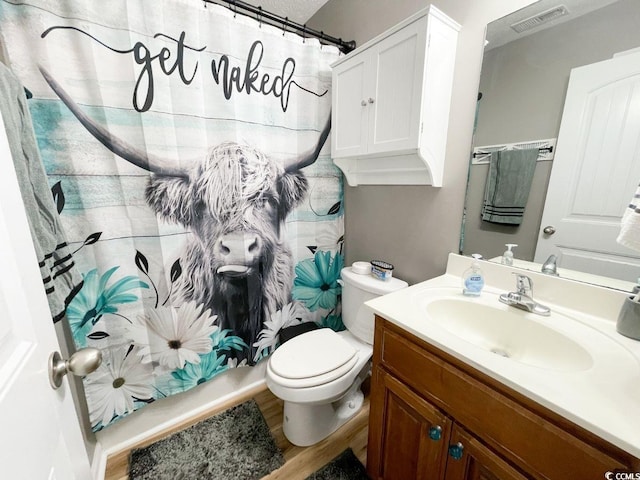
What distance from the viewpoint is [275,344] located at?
1639mm

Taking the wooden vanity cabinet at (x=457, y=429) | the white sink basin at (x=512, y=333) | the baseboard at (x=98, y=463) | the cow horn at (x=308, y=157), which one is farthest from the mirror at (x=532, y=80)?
the baseboard at (x=98, y=463)

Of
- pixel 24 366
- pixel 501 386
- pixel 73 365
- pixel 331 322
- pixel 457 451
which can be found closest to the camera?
pixel 24 366

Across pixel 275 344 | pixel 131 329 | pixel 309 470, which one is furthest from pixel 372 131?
pixel 309 470

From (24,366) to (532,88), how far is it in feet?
5.01

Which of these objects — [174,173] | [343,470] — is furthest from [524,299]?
[174,173]

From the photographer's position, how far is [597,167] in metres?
0.85

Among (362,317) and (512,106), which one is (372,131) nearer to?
(512,106)

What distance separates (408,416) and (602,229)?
2.89 feet

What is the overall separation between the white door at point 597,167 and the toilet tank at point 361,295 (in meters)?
0.69

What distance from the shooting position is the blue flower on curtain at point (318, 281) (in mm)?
1677

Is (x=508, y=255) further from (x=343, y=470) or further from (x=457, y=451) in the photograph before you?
(x=343, y=470)

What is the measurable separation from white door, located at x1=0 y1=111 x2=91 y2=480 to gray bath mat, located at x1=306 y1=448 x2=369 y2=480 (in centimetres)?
102

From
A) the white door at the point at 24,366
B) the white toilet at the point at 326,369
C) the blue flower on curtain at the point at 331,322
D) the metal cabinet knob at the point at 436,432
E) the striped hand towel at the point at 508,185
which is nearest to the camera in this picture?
the white door at the point at 24,366

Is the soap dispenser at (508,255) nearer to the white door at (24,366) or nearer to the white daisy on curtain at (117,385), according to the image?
the white door at (24,366)
